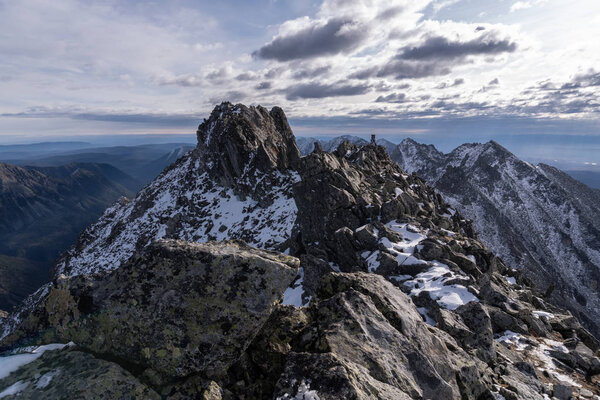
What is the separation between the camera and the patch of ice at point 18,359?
6.11 m

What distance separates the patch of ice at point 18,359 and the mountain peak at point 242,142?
266 ft

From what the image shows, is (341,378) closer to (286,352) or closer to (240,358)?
(286,352)

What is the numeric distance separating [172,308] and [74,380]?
231 cm

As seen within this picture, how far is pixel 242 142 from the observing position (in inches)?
3583

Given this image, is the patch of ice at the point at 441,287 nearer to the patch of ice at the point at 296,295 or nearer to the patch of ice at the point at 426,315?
the patch of ice at the point at 426,315

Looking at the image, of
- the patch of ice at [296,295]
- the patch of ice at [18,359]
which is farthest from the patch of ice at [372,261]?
the patch of ice at [18,359]

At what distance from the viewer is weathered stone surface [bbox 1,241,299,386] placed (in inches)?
274

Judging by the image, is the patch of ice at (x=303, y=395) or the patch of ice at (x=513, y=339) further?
the patch of ice at (x=513, y=339)

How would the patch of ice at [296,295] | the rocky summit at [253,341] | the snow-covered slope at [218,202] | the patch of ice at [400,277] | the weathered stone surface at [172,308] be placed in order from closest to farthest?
the rocky summit at [253,341] → the weathered stone surface at [172,308] → the patch of ice at [400,277] → the patch of ice at [296,295] → the snow-covered slope at [218,202]

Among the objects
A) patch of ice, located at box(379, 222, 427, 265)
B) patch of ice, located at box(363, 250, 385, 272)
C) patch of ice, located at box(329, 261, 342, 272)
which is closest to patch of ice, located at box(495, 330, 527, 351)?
patch of ice, located at box(379, 222, 427, 265)

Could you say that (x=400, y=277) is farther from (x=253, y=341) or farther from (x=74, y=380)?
(x=74, y=380)

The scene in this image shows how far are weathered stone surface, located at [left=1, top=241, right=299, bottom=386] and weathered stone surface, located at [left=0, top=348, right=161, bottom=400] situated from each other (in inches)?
14.0

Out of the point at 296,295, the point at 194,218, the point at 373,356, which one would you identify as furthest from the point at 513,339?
the point at 194,218

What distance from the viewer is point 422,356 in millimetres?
8836
